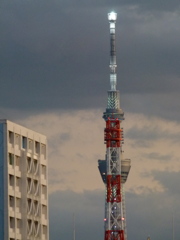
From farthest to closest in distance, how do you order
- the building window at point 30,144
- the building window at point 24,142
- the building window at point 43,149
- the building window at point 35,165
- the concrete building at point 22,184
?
1. the building window at point 43,149
2. the building window at point 35,165
3. the building window at point 30,144
4. the building window at point 24,142
5. the concrete building at point 22,184

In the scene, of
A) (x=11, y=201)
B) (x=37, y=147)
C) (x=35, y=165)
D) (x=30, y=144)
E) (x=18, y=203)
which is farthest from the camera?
(x=37, y=147)

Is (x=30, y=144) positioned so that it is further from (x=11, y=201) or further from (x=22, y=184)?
(x=11, y=201)

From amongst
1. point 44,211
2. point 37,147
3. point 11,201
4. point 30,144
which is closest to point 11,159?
point 11,201

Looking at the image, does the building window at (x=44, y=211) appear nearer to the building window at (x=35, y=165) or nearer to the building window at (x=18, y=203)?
the building window at (x=35, y=165)

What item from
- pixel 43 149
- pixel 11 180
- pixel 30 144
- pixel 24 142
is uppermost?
pixel 43 149

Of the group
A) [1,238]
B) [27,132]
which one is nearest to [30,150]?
[27,132]

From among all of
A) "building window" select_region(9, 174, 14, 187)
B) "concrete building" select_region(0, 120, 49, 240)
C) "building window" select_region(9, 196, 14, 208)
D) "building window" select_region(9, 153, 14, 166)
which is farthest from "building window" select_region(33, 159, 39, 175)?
"building window" select_region(9, 196, 14, 208)

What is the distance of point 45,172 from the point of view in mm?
142625

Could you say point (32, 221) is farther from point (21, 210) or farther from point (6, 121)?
point (6, 121)

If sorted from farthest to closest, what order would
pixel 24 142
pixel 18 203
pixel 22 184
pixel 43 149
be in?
pixel 43 149, pixel 24 142, pixel 22 184, pixel 18 203

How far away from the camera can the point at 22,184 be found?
136750 mm

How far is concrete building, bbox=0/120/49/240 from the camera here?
13300 cm

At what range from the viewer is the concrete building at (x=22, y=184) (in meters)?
133

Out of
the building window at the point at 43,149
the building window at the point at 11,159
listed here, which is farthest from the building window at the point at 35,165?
the building window at the point at 11,159
